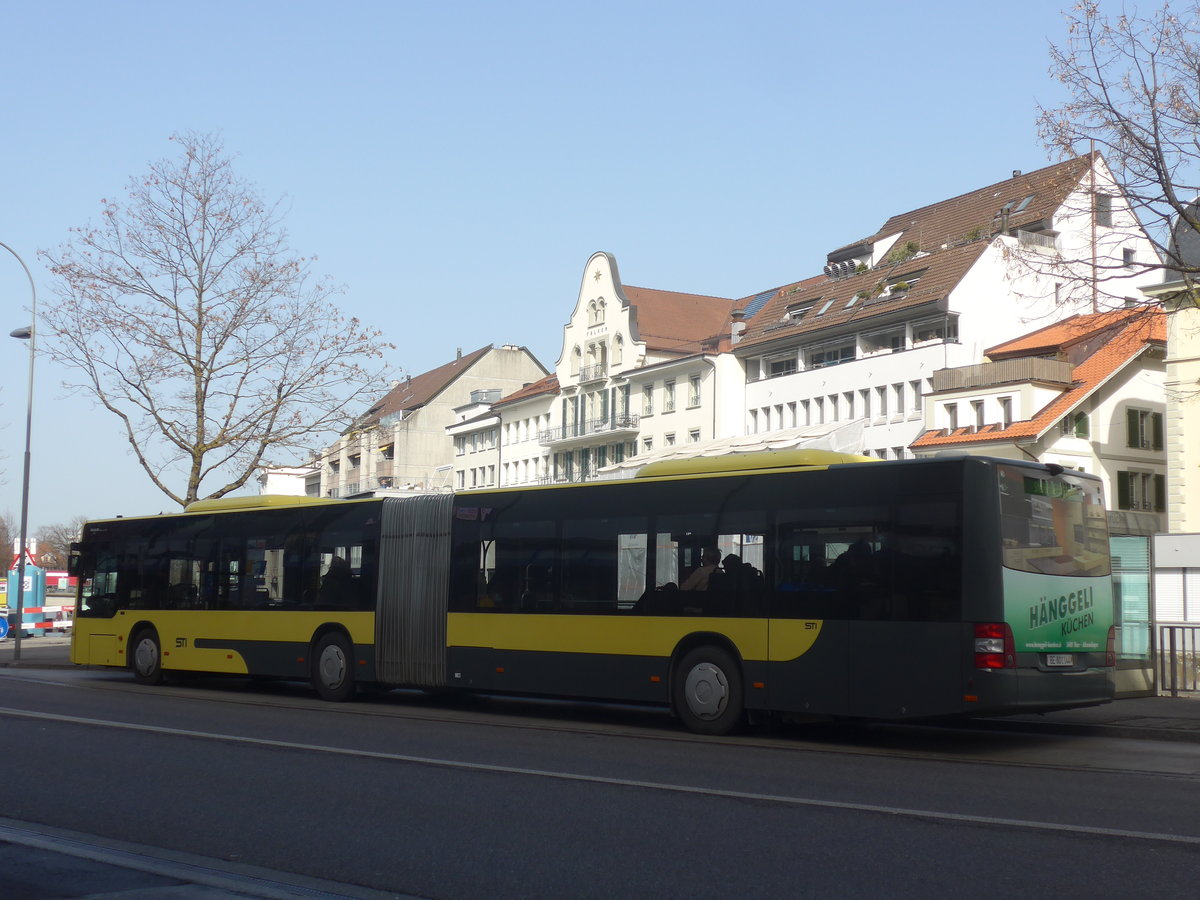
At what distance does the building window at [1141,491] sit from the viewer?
53.6 m

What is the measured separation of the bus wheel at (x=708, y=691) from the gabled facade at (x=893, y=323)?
3661cm

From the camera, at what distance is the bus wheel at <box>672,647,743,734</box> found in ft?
50.1

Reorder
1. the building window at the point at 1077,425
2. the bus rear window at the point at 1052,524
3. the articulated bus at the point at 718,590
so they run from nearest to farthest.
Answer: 1. the articulated bus at the point at 718,590
2. the bus rear window at the point at 1052,524
3. the building window at the point at 1077,425

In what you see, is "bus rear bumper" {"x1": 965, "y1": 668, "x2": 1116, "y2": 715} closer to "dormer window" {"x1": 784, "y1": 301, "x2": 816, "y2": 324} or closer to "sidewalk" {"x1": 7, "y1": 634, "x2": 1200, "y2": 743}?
"sidewalk" {"x1": 7, "y1": 634, "x2": 1200, "y2": 743}

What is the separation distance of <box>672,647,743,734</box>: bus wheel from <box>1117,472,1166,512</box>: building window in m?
41.6

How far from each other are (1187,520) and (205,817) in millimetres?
44618

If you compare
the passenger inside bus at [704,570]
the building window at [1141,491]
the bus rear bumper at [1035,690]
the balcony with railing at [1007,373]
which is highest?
the balcony with railing at [1007,373]

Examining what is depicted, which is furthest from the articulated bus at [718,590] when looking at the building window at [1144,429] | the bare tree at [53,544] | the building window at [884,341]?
the bare tree at [53,544]

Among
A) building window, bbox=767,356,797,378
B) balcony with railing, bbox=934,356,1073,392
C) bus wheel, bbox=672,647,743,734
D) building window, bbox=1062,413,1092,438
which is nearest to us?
bus wheel, bbox=672,647,743,734

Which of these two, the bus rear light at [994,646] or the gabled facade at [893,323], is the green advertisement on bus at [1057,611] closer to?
the bus rear light at [994,646]

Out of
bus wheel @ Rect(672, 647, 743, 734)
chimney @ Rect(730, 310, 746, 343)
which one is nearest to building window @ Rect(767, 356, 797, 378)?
chimney @ Rect(730, 310, 746, 343)

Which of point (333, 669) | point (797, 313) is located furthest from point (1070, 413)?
point (333, 669)

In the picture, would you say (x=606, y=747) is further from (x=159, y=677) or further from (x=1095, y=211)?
(x=159, y=677)

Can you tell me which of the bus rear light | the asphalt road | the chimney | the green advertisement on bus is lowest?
the asphalt road
